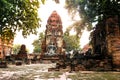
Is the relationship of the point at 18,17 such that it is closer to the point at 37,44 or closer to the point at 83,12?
the point at 83,12

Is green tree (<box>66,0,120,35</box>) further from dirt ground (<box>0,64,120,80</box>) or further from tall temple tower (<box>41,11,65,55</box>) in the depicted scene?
tall temple tower (<box>41,11,65,55</box>)

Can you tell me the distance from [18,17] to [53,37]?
44.9 m

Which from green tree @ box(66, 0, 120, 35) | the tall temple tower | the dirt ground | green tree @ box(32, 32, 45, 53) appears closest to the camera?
the dirt ground

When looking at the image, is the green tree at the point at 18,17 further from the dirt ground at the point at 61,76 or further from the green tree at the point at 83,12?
the green tree at the point at 83,12

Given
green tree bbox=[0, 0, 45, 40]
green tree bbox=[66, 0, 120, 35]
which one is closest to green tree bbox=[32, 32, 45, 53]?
green tree bbox=[66, 0, 120, 35]

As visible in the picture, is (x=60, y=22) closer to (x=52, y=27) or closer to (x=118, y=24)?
(x=52, y=27)

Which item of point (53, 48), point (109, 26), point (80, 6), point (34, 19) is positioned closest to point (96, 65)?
point (109, 26)

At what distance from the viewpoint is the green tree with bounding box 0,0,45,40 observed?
13.2 m

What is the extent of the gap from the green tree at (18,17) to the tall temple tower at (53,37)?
40.3m

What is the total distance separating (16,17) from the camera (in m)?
15.0

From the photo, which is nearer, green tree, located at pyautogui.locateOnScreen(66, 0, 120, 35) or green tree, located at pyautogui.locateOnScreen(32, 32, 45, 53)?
green tree, located at pyautogui.locateOnScreen(66, 0, 120, 35)

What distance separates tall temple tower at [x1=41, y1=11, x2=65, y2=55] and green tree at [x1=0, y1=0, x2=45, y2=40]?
40292mm

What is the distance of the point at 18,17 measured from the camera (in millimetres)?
15242

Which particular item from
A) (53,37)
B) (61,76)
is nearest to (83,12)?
(61,76)
